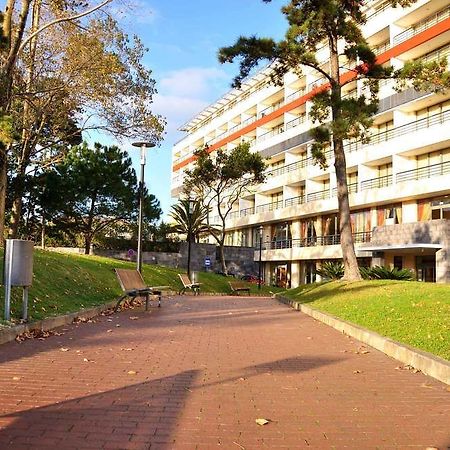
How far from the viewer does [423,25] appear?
34000mm

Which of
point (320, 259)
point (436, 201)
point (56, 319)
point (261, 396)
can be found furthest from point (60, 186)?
point (261, 396)

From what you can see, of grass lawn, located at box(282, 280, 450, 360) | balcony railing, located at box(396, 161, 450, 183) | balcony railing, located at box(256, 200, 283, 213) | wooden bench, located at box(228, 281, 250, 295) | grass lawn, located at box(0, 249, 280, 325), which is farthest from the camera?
balcony railing, located at box(256, 200, 283, 213)

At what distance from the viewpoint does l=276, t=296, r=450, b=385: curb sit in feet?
19.9

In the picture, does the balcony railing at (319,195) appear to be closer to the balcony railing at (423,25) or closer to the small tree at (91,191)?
the balcony railing at (423,25)

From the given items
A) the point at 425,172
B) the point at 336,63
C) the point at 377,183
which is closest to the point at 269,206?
the point at 377,183

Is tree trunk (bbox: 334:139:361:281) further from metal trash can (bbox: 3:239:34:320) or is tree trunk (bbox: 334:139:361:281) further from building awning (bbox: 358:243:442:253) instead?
metal trash can (bbox: 3:239:34:320)

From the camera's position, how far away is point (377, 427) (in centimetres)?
429

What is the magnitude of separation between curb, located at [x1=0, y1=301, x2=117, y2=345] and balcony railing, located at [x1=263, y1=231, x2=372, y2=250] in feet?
92.3

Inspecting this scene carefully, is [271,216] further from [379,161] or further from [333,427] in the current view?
[333,427]

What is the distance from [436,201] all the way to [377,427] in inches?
1170

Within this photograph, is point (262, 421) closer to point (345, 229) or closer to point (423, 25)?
point (345, 229)

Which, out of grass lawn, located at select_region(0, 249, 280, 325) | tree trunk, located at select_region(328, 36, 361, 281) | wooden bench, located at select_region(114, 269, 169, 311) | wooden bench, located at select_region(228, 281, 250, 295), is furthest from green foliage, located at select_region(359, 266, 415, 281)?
grass lawn, located at select_region(0, 249, 280, 325)

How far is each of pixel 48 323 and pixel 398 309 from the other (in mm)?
6493

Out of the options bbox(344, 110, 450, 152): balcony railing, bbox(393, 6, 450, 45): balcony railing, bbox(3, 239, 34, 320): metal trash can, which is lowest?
bbox(3, 239, 34, 320): metal trash can
